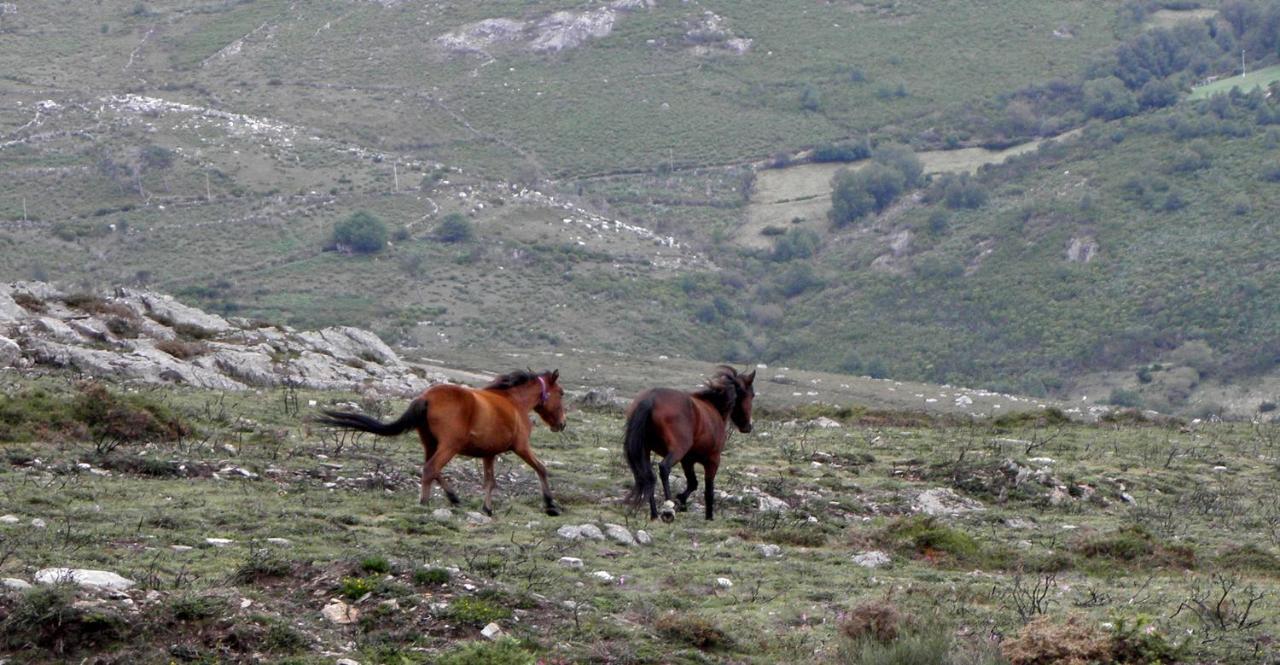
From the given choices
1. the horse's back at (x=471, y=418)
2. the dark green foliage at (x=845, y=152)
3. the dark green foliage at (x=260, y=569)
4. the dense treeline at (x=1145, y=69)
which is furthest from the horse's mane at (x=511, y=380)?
the dense treeline at (x=1145, y=69)

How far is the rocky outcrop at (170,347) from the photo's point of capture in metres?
25.0

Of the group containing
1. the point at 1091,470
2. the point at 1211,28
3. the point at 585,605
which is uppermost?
the point at 1211,28

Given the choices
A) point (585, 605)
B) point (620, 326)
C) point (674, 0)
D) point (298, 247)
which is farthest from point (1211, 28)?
point (585, 605)

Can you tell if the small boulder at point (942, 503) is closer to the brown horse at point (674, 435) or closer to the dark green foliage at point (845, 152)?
the brown horse at point (674, 435)

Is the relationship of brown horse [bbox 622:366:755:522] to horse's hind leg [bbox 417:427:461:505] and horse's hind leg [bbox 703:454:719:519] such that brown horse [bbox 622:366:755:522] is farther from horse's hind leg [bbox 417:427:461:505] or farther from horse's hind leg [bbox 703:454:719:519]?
horse's hind leg [bbox 417:427:461:505]

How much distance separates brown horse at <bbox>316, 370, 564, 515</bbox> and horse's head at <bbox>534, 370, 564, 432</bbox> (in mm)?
631

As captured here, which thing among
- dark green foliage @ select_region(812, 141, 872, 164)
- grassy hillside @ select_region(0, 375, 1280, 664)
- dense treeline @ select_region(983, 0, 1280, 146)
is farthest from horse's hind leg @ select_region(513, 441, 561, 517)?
dense treeline @ select_region(983, 0, 1280, 146)

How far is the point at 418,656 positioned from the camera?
29.9ft

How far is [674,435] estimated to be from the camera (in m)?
15.7

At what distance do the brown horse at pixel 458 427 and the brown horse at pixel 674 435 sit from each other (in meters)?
0.96

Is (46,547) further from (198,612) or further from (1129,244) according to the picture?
(1129,244)

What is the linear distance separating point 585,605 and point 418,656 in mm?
1762

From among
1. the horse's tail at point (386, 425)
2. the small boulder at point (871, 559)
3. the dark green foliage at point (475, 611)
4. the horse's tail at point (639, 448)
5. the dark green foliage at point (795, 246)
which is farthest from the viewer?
the dark green foliage at point (795, 246)

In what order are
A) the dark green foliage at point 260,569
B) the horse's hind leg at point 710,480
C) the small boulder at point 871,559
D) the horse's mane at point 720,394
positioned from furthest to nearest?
the horse's mane at point 720,394
the horse's hind leg at point 710,480
the small boulder at point 871,559
the dark green foliage at point 260,569
